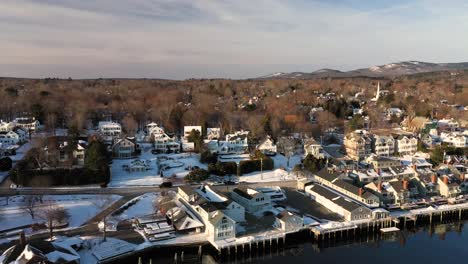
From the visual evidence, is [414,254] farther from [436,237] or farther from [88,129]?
[88,129]

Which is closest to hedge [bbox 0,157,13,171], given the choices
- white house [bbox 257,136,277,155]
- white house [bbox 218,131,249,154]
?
white house [bbox 218,131,249,154]

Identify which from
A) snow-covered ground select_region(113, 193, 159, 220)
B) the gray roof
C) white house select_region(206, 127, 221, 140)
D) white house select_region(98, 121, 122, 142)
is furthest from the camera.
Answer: white house select_region(98, 121, 122, 142)

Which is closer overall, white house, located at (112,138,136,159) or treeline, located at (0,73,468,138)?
white house, located at (112,138,136,159)

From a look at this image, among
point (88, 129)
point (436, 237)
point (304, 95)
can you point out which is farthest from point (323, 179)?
point (304, 95)

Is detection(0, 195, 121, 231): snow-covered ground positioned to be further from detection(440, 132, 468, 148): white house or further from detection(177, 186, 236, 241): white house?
detection(440, 132, 468, 148): white house

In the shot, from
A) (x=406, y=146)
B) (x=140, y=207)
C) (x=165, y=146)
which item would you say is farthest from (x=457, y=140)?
(x=140, y=207)
